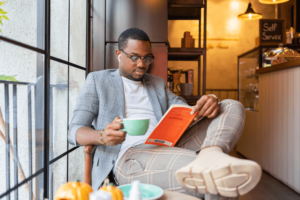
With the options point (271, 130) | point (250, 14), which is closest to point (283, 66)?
point (271, 130)

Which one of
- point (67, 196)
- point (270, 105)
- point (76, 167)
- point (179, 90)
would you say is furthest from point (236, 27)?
point (67, 196)

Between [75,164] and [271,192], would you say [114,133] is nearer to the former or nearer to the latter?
[75,164]

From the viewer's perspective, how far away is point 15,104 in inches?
47.7

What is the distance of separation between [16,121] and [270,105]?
2.41 meters

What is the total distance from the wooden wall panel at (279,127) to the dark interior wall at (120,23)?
3.86 feet

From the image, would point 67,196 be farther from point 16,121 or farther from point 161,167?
point 16,121

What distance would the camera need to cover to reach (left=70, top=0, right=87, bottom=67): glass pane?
1865mm

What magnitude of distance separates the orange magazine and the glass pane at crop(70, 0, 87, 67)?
1.00 meters

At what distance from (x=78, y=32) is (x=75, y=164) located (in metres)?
1.03

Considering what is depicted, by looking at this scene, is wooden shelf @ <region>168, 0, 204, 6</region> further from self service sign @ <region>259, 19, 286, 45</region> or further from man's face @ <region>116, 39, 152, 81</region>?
self service sign @ <region>259, 19, 286, 45</region>

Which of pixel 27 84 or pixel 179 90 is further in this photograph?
pixel 179 90

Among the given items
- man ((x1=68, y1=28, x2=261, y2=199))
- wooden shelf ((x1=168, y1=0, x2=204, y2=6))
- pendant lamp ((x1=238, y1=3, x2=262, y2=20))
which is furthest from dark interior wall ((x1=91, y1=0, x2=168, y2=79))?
pendant lamp ((x1=238, y1=3, x2=262, y2=20))

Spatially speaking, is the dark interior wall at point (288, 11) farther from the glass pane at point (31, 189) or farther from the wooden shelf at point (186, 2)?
the glass pane at point (31, 189)

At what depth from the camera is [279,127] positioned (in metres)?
2.49
